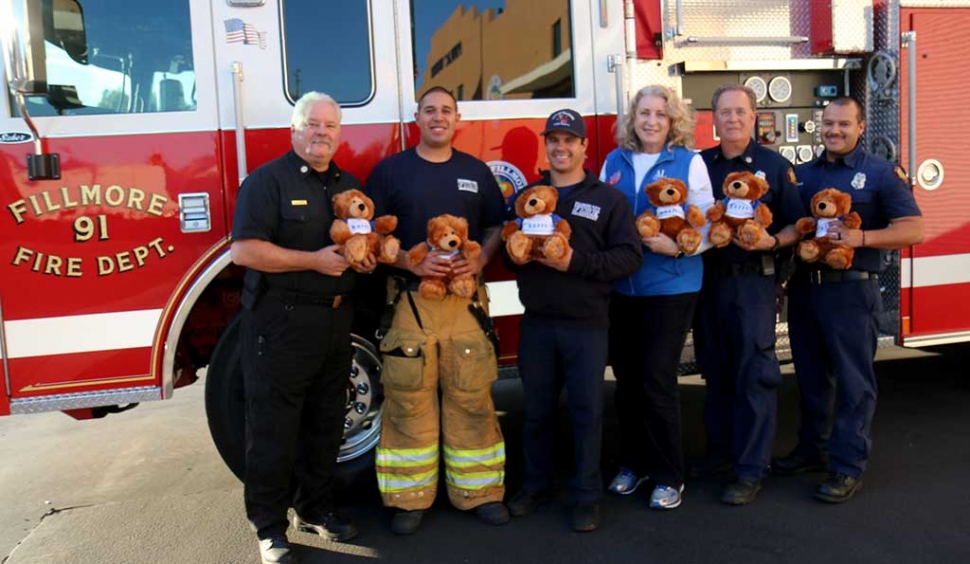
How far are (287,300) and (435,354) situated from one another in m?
0.71

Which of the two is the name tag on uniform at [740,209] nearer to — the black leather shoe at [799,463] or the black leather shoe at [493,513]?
the black leather shoe at [799,463]

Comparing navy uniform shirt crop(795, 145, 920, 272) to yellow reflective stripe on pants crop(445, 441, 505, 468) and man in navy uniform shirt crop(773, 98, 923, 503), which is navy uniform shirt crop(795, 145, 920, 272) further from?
yellow reflective stripe on pants crop(445, 441, 505, 468)

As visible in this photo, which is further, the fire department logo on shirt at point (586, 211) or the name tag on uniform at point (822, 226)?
the name tag on uniform at point (822, 226)

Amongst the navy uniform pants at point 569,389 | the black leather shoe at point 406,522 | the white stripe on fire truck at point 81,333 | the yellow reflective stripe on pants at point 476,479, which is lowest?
the black leather shoe at point 406,522

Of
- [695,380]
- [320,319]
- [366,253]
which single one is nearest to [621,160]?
[366,253]

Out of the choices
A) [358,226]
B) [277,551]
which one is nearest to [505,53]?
[358,226]

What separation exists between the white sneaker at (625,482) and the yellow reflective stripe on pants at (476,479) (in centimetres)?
61

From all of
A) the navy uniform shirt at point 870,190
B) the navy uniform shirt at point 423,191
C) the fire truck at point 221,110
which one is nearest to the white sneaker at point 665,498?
the fire truck at point 221,110

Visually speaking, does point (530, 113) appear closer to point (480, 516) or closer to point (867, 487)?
point (480, 516)

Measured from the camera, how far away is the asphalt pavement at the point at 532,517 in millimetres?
3410

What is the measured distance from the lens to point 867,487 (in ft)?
13.1

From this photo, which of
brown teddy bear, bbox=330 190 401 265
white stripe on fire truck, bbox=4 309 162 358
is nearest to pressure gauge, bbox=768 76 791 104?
brown teddy bear, bbox=330 190 401 265

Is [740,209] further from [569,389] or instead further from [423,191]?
[423,191]

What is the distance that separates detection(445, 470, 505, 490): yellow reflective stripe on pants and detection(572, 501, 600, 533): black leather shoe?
0.40 metres
